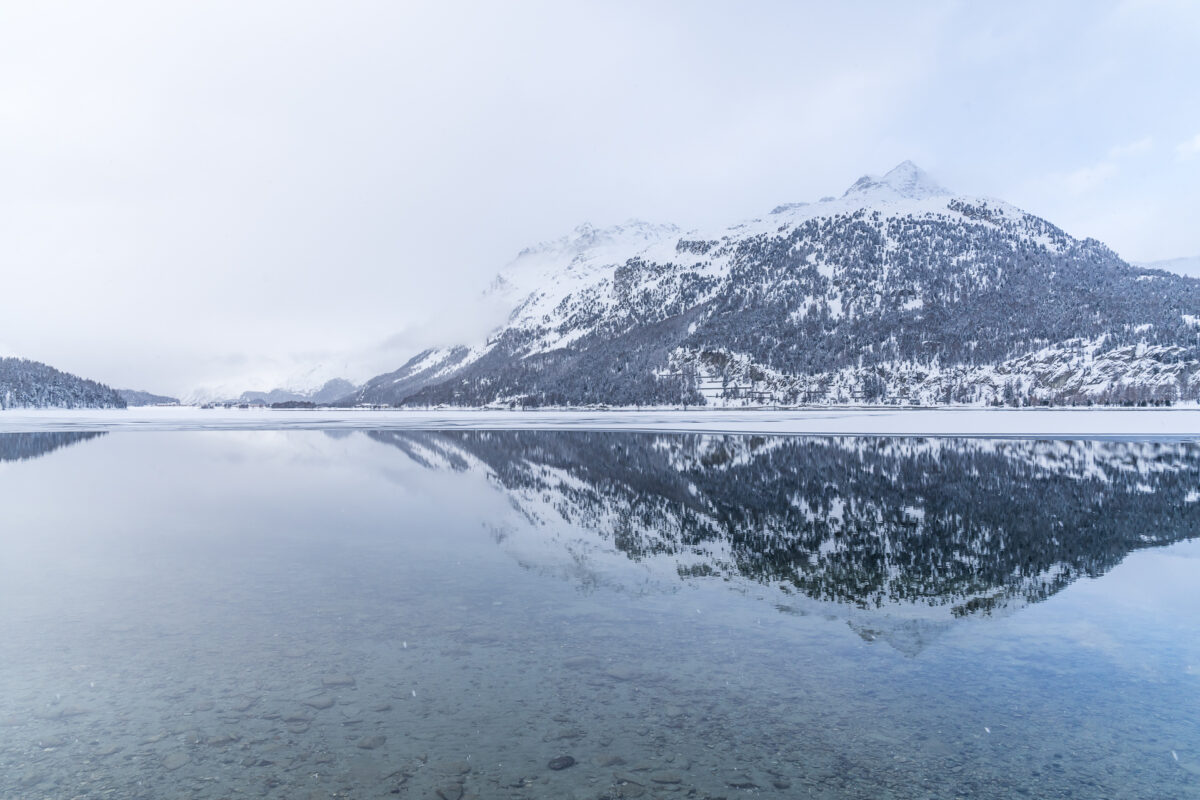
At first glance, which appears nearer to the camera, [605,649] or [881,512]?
[605,649]

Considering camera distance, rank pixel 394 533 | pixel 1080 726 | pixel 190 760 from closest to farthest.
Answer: pixel 190 760 < pixel 1080 726 < pixel 394 533

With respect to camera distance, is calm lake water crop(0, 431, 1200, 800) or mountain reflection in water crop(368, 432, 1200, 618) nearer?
calm lake water crop(0, 431, 1200, 800)

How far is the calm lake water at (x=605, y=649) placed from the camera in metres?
9.27

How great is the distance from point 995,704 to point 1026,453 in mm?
49843

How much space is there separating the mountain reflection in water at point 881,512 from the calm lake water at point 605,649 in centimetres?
22

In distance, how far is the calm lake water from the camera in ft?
30.4

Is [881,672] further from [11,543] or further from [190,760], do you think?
[11,543]

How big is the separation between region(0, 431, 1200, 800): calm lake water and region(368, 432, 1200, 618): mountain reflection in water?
0.22 meters

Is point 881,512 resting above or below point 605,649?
below

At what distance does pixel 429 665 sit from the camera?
12.8 m

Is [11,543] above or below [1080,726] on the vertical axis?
above

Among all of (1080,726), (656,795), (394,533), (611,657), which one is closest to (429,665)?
(611,657)

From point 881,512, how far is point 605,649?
19.0 meters

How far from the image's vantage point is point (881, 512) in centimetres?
2905
